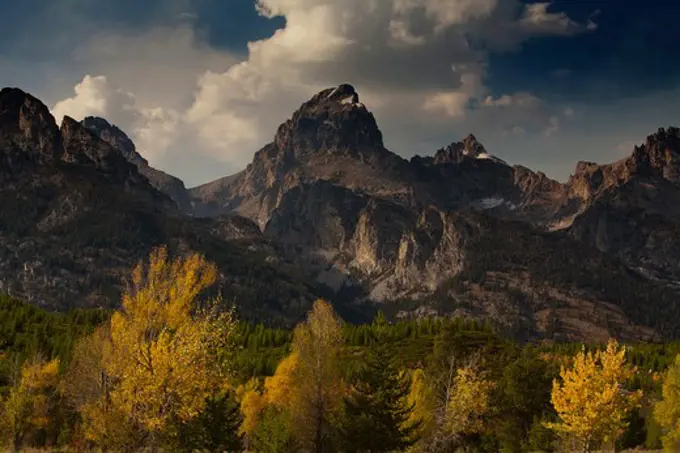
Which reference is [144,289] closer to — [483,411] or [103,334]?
[103,334]

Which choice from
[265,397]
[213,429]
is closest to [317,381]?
[213,429]

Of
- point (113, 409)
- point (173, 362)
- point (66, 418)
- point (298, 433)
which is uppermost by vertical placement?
point (173, 362)

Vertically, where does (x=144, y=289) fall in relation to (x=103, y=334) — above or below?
above

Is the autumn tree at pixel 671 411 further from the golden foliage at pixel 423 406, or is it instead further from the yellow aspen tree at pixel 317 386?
the yellow aspen tree at pixel 317 386

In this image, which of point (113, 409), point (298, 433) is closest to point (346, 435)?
point (298, 433)

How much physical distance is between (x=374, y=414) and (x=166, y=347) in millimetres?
35120

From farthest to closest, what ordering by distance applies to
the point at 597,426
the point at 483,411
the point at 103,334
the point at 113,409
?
the point at 483,411
the point at 103,334
the point at 597,426
the point at 113,409

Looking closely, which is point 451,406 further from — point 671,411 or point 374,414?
point 671,411

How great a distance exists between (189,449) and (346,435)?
16032 millimetres

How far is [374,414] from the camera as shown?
205ft

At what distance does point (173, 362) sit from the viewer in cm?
3284

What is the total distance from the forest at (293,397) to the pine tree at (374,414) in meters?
0.14

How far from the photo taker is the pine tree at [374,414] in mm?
61719

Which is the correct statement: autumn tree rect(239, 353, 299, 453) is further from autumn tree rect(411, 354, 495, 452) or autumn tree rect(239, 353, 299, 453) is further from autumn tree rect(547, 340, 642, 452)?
autumn tree rect(547, 340, 642, 452)
